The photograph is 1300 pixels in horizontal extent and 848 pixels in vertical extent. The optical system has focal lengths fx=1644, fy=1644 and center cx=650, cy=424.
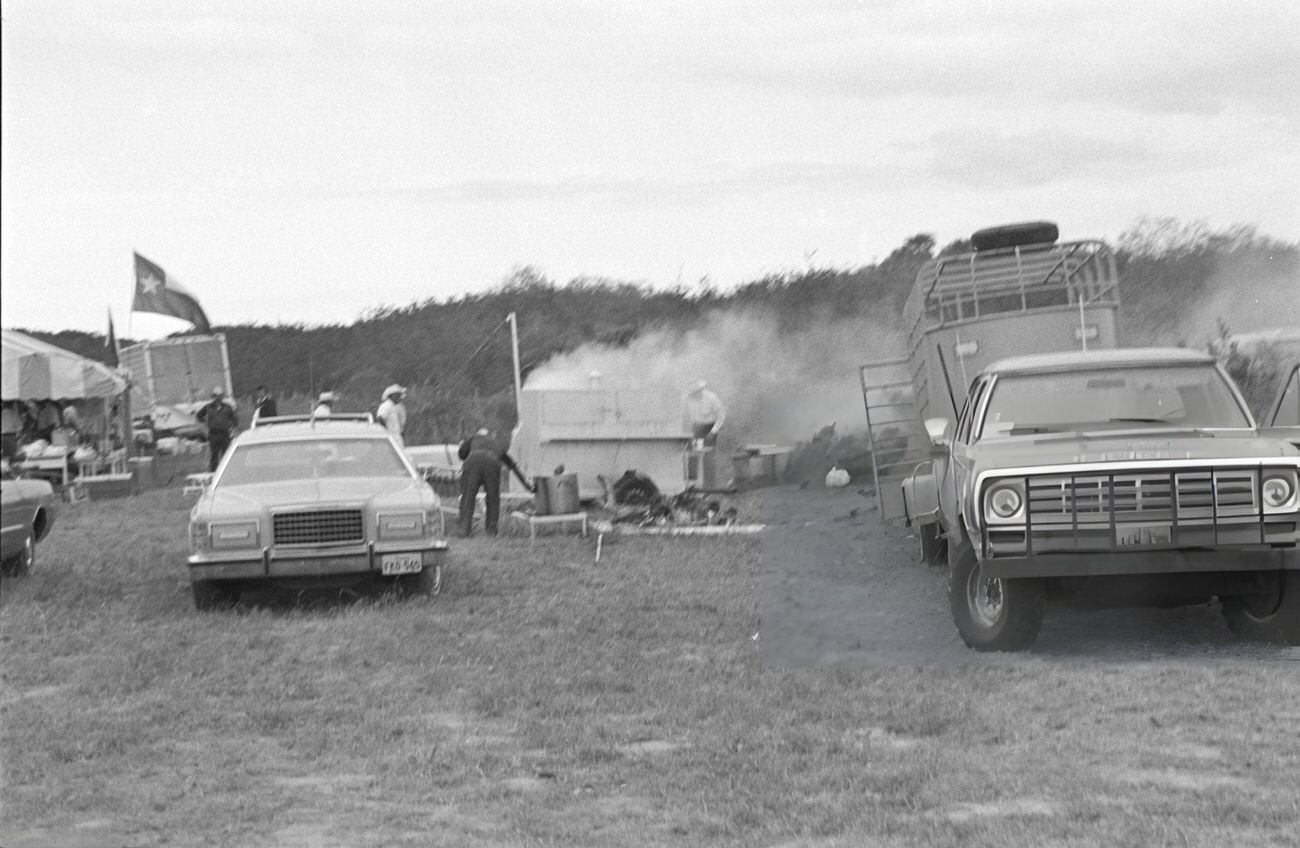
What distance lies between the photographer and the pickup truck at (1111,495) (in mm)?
2387

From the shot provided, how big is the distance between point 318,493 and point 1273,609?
8.17 metres

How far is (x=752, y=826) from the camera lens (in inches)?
204

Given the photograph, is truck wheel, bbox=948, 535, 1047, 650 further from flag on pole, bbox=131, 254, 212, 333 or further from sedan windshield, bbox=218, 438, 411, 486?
sedan windshield, bbox=218, 438, 411, 486

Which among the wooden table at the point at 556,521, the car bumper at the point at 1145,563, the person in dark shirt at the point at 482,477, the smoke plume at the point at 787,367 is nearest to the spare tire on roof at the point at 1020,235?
the smoke plume at the point at 787,367

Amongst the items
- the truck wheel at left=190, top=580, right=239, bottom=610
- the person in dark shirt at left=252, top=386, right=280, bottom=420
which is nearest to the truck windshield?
the person in dark shirt at left=252, top=386, right=280, bottom=420

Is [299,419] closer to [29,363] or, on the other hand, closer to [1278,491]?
[29,363]

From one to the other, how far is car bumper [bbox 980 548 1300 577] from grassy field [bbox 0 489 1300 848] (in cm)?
31

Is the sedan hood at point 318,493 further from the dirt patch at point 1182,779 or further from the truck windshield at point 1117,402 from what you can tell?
the truck windshield at point 1117,402

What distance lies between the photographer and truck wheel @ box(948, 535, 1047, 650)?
262 cm

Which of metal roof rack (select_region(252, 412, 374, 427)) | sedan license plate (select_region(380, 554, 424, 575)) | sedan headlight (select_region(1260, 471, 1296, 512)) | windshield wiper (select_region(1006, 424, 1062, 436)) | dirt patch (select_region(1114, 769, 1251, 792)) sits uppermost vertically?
metal roof rack (select_region(252, 412, 374, 427))

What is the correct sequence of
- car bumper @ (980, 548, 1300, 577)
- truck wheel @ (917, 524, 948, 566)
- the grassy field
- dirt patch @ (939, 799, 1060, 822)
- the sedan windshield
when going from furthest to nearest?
1. the sedan windshield
2. the grassy field
3. dirt patch @ (939, 799, 1060, 822)
4. truck wheel @ (917, 524, 948, 566)
5. car bumper @ (980, 548, 1300, 577)

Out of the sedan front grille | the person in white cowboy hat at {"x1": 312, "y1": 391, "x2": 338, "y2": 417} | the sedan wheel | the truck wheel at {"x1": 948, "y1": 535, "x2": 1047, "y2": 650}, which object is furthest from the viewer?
the sedan wheel

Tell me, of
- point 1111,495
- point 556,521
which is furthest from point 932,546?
point 556,521

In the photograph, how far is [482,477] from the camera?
1361 cm
